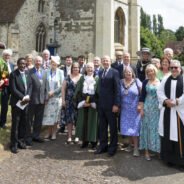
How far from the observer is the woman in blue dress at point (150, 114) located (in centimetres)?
763

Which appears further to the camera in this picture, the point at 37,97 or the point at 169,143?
the point at 37,97

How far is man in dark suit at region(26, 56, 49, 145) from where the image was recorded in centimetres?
855

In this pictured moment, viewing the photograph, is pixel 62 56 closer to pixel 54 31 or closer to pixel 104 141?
pixel 54 31

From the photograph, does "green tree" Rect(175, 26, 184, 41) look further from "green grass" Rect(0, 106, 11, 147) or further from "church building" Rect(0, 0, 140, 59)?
"green grass" Rect(0, 106, 11, 147)

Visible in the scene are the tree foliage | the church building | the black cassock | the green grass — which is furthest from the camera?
the tree foliage

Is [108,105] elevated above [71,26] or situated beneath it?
situated beneath

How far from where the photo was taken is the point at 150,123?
767 cm

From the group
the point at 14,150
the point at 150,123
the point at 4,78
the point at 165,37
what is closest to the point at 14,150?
the point at 14,150

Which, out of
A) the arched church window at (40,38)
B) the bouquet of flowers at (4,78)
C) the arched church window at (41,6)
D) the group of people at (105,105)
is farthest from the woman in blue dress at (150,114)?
the arched church window at (41,6)

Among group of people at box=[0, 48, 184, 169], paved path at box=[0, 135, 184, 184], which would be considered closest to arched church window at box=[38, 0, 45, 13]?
group of people at box=[0, 48, 184, 169]

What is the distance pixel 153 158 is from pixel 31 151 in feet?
8.99

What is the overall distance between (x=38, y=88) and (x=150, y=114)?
109 inches

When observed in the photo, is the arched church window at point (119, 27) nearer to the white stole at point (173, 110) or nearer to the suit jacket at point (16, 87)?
the suit jacket at point (16, 87)

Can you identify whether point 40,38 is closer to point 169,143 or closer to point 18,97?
point 18,97
